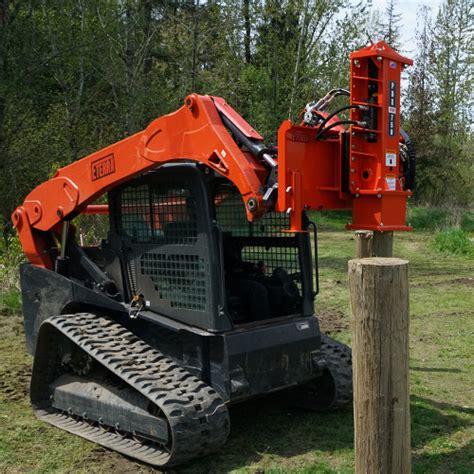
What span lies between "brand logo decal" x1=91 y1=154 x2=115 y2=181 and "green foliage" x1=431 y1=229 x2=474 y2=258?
11451 millimetres

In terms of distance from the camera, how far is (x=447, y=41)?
3228 cm

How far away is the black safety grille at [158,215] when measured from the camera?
4.33 m

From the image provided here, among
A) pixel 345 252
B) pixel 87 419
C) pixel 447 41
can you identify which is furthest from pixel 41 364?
pixel 447 41

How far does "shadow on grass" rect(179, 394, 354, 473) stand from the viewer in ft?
13.5

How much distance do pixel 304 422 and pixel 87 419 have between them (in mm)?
1590

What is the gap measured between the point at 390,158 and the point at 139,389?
2.07 metres

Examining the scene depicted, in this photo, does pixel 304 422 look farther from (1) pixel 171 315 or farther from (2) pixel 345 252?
(2) pixel 345 252

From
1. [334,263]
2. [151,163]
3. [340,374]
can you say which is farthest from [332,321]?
[334,263]

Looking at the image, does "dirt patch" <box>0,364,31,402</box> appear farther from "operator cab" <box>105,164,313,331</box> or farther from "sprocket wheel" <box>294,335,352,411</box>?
"sprocket wheel" <box>294,335,352,411</box>

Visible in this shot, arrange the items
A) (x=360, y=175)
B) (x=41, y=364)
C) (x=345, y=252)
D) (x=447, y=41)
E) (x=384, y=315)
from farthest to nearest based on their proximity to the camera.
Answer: (x=447, y=41), (x=345, y=252), (x=41, y=364), (x=360, y=175), (x=384, y=315)

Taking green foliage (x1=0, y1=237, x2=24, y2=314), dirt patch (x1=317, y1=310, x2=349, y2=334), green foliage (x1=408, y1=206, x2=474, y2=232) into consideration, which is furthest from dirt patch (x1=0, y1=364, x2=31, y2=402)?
green foliage (x1=408, y1=206, x2=474, y2=232)

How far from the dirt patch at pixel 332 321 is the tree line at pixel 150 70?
19.6 feet

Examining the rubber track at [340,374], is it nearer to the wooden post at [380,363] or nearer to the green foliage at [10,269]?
the wooden post at [380,363]

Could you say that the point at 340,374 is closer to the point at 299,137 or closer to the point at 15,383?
the point at 299,137
